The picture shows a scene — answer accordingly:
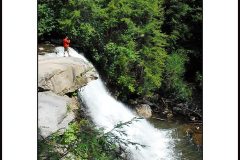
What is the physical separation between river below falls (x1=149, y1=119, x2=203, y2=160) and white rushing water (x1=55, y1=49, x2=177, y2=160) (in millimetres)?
112

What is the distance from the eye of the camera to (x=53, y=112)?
23.2 feet

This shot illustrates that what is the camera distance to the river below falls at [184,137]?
28.1ft

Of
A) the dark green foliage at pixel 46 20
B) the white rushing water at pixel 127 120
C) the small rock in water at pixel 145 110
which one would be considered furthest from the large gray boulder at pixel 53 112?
the small rock in water at pixel 145 110

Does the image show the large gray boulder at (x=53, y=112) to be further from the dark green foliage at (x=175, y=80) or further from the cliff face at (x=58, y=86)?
the dark green foliage at (x=175, y=80)

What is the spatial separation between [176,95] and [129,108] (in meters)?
1.02

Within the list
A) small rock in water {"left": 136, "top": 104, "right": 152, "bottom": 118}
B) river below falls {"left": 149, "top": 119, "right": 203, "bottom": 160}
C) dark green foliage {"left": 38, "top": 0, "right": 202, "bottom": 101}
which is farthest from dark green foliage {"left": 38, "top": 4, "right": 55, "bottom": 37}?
river below falls {"left": 149, "top": 119, "right": 203, "bottom": 160}

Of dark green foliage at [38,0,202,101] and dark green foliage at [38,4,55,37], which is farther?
dark green foliage at [38,0,202,101]

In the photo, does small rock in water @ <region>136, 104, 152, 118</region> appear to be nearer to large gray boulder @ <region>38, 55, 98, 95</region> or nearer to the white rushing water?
the white rushing water

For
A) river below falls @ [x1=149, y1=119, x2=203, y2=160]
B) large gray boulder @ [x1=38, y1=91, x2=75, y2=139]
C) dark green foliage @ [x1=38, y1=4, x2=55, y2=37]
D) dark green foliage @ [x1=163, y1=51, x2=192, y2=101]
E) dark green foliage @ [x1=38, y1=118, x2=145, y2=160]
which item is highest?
dark green foliage @ [x1=38, y1=4, x2=55, y2=37]

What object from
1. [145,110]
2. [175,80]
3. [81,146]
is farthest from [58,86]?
[81,146]

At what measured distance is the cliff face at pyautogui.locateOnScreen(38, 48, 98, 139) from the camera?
22.4ft
